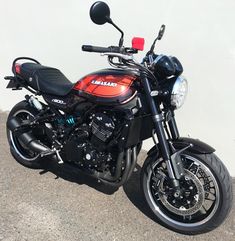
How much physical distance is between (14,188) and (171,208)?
1501mm

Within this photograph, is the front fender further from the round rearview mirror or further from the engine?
the round rearview mirror

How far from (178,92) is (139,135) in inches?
18.6

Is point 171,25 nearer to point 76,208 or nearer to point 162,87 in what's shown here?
point 162,87

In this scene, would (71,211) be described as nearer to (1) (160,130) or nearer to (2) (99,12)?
(1) (160,130)

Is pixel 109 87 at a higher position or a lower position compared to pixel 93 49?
lower

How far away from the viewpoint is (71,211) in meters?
3.36

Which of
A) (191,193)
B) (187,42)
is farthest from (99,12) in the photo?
(187,42)

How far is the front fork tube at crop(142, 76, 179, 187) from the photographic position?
114 inches

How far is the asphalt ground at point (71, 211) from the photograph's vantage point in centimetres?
307

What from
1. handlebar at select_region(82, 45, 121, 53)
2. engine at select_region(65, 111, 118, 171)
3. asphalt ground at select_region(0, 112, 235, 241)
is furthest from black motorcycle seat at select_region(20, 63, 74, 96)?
asphalt ground at select_region(0, 112, 235, 241)

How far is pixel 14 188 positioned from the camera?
146 inches

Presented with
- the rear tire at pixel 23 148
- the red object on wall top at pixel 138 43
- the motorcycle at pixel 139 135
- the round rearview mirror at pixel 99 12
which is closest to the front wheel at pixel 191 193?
the motorcycle at pixel 139 135

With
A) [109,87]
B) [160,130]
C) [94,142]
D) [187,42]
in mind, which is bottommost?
[94,142]

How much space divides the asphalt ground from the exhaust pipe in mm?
341
